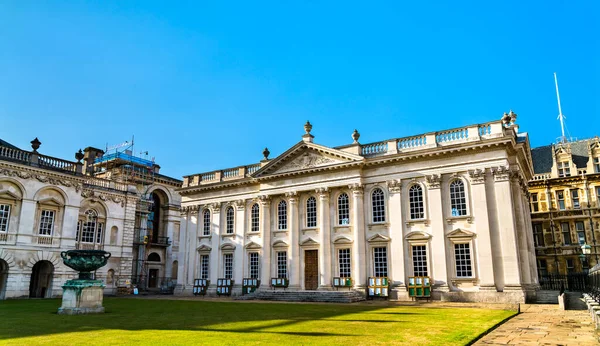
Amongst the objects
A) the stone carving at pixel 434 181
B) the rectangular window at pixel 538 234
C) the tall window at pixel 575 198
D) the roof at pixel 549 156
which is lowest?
the rectangular window at pixel 538 234

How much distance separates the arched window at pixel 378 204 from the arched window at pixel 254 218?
1028 cm

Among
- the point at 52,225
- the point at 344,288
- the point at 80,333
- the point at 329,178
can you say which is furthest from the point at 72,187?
the point at 80,333

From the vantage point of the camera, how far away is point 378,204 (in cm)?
3061

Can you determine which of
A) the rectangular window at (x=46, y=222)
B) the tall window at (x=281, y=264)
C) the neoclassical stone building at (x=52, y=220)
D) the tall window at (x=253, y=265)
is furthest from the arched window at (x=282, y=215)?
the rectangular window at (x=46, y=222)

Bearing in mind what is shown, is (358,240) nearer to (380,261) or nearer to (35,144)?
(380,261)

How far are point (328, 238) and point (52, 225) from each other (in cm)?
2141

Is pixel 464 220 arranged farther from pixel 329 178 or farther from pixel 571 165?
Result: pixel 571 165

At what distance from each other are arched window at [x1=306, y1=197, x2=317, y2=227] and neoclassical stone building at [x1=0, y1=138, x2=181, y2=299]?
17708 millimetres

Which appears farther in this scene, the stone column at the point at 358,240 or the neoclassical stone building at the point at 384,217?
the stone column at the point at 358,240

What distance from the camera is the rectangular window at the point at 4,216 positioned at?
31.3 meters

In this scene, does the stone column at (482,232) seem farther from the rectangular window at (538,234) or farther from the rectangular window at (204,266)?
the rectangular window at (204,266)

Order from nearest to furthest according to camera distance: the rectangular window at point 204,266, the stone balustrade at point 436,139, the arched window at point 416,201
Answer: the stone balustrade at point 436,139 < the arched window at point 416,201 < the rectangular window at point 204,266

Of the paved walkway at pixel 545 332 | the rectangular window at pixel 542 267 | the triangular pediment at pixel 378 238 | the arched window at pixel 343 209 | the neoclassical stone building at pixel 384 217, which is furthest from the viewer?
the rectangular window at pixel 542 267

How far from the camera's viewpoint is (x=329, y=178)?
3225 cm
